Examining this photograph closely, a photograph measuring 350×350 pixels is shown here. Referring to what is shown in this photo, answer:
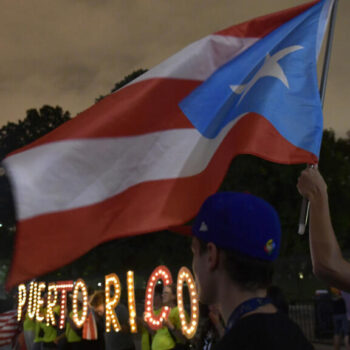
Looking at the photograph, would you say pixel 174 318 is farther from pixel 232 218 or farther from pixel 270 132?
pixel 232 218

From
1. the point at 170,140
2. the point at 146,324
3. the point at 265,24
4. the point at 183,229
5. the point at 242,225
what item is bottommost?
the point at 146,324

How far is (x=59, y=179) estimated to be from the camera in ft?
11.8

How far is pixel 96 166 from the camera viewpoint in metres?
3.73

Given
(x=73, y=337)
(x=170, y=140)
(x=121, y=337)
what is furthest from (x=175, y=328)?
(x=170, y=140)

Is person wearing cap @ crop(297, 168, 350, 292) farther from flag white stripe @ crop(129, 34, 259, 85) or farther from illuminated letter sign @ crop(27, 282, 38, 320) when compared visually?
illuminated letter sign @ crop(27, 282, 38, 320)

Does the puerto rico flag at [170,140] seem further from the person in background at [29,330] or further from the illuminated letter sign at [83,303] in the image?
the person in background at [29,330]

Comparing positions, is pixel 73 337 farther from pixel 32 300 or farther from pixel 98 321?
pixel 32 300

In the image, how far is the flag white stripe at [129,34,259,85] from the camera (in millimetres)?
4234

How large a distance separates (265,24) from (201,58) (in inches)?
25.4

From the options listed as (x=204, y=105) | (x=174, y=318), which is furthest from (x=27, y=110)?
(x=204, y=105)

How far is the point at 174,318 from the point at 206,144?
17.6 feet

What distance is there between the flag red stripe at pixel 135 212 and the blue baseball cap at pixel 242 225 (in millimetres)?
1138

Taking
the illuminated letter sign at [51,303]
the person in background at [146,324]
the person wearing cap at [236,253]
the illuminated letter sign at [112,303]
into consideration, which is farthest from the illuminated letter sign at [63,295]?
the person wearing cap at [236,253]

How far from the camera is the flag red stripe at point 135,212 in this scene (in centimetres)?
321
